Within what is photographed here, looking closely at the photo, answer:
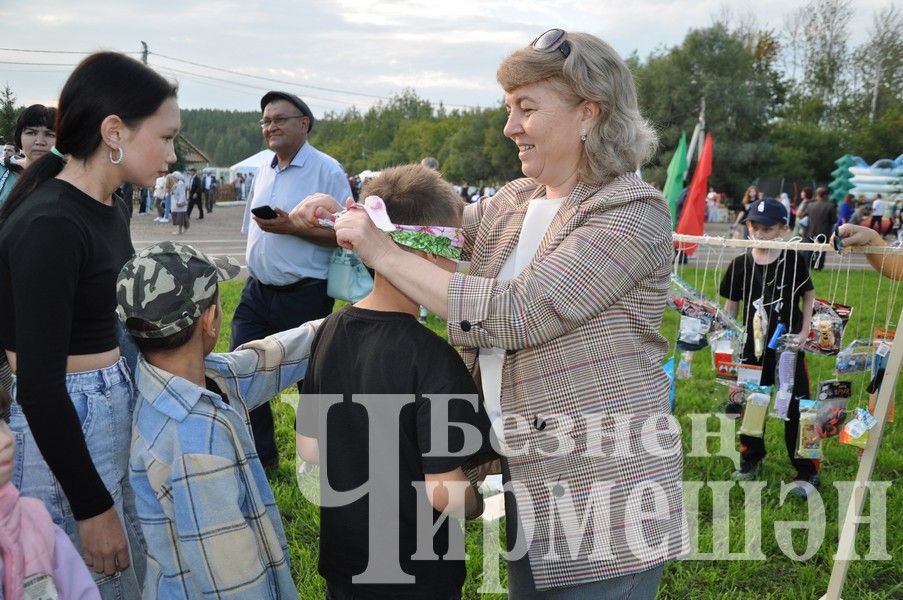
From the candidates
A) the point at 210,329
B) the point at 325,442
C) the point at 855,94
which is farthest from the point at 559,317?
the point at 855,94

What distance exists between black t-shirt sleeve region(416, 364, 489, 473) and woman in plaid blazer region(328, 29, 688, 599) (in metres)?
0.09

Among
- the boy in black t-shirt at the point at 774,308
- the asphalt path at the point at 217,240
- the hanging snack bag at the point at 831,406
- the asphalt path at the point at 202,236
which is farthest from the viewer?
the asphalt path at the point at 202,236

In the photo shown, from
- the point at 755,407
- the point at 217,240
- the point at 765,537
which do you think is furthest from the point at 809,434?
the point at 217,240

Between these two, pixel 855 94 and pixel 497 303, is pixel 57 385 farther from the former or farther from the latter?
pixel 855 94

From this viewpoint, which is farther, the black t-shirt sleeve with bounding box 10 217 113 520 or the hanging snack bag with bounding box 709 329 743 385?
the hanging snack bag with bounding box 709 329 743 385

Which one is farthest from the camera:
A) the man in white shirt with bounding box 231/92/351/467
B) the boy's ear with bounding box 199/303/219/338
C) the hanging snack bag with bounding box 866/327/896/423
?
the man in white shirt with bounding box 231/92/351/467

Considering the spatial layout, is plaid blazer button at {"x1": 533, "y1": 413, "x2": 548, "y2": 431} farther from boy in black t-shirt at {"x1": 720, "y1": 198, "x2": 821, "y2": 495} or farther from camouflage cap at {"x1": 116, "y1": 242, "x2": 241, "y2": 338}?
boy in black t-shirt at {"x1": 720, "y1": 198, "x2": 821, "y2": 495}

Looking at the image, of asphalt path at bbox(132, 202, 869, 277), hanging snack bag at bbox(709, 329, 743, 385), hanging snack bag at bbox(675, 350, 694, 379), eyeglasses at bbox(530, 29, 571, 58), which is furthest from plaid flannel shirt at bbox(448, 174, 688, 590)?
asphalt path at bbox(132, 202, 869, 277)

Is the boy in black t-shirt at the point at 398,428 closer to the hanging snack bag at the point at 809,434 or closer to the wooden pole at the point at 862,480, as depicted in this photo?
the wooden pole at the point at 862,480

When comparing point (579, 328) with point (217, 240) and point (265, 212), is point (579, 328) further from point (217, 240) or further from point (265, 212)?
point (217, 240)

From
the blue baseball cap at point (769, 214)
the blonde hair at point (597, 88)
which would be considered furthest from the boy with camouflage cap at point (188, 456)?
the blue baseball cap at point (769, 214)

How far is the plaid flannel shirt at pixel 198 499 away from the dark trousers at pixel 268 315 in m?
2.54

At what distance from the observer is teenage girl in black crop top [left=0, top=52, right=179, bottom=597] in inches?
68.1

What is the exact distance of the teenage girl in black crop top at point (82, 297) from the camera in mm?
1730
